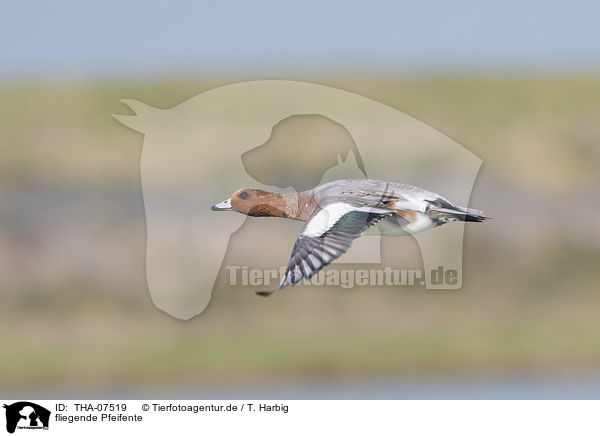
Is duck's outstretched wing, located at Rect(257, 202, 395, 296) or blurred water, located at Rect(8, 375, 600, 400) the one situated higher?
blurred water, located at Rect(8, 375, 600, 400)

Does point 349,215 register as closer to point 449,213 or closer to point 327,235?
point 327,235

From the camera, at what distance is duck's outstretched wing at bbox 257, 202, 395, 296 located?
2053mm

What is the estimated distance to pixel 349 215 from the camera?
2154 millimetres

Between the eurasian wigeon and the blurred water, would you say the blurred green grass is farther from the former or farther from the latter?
the eurasian wigeon

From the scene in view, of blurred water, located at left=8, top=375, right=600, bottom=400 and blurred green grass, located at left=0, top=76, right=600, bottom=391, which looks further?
blurred green grass, located at left=0, top=76, right=600, bottom=391

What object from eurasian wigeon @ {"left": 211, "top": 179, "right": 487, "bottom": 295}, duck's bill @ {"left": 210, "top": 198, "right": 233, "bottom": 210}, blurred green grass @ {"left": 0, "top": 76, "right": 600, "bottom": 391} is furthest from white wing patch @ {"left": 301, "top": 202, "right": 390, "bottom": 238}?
blurred green grass @ {"left": 0, "top": 76, "right": 600, "bottom": 391}

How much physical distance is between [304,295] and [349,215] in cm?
387

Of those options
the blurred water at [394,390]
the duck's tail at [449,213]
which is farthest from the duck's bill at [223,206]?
the blurred water at [394,390]

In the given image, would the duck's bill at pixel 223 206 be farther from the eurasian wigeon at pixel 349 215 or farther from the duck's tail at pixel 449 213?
the duck's tail at pixel 449 213

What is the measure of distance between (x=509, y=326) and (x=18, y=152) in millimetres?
3759

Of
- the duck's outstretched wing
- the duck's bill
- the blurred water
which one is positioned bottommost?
the duck's outstretched wing
